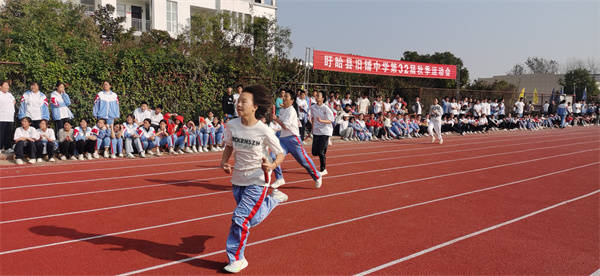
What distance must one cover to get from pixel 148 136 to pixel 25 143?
2606mm

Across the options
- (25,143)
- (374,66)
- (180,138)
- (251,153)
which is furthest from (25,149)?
(374,66)

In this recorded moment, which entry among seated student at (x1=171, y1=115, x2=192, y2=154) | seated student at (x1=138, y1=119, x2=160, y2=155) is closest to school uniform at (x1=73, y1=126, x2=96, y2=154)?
seated student at (x1=138, y1=119, x2=160, y2=155)

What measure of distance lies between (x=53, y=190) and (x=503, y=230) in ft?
20.8

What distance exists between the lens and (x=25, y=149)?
895 centimetres

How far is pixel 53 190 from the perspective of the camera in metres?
6.41

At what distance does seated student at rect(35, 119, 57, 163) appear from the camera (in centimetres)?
902

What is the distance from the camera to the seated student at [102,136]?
9.82m

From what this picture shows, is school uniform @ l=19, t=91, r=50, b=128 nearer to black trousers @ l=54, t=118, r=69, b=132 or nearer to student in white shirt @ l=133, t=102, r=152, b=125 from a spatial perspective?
black trousers @ l=54, t=118, r=69, b=132

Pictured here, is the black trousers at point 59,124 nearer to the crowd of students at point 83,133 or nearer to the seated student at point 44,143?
the crowd of students at point 83,133

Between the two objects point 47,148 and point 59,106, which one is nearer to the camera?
point 47,148

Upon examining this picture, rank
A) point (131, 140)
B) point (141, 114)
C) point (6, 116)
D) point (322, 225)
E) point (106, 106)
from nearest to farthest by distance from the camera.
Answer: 1. point (322, 225)
2. point (6, 116)
3. point (131, 140)
4. point (106, 106)
5. point (141, 114)

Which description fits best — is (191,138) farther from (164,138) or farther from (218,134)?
(218,134)

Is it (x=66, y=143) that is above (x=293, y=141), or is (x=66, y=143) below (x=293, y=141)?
below

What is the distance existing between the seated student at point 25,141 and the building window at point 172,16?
24276 millimetres
